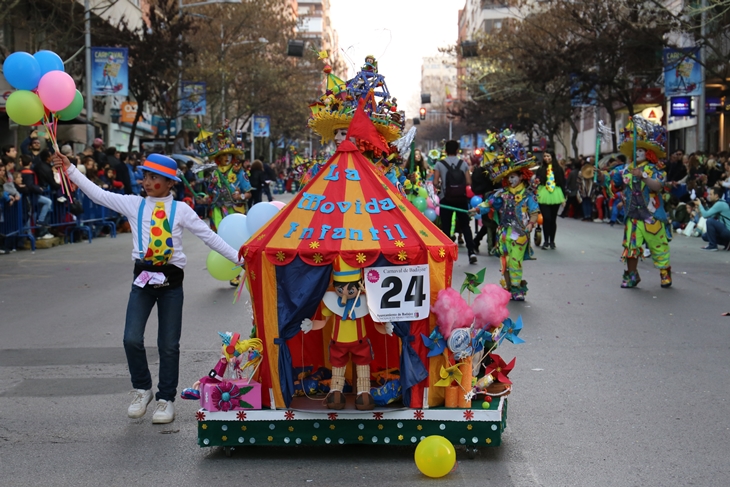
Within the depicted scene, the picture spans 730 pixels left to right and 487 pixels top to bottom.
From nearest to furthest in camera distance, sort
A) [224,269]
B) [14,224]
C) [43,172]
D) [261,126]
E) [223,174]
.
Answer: [224,269] < [223,174] < [14,224] < [43,172] < [261,126]

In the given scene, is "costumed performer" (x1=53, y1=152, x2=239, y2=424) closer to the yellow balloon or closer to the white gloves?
the white gloves

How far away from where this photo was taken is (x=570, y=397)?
7.01 metres

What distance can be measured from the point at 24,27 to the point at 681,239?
18.3 meters

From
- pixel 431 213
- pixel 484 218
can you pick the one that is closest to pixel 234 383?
pixel 484 218

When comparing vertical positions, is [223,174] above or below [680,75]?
below

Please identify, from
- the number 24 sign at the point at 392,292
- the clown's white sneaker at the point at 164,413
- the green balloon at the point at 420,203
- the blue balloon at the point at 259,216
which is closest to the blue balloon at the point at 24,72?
the blue balloon at the point at 259,216

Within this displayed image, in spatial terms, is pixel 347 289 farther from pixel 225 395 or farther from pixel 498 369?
pixel 498 369

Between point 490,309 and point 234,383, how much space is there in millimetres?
1540

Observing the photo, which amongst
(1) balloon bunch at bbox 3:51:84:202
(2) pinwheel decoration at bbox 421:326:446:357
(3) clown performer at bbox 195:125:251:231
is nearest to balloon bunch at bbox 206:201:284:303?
(1) balloon bunch at bbox 3:51:84:202

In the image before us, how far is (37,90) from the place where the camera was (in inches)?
250

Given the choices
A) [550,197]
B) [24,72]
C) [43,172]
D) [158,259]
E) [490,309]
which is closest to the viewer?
[490,309]

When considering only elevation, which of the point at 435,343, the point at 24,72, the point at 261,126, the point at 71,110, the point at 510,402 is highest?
the point at 261,126

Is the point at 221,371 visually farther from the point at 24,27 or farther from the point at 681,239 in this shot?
the point at 24,27

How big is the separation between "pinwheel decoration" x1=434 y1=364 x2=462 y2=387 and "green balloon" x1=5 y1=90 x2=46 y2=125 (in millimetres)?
3073
